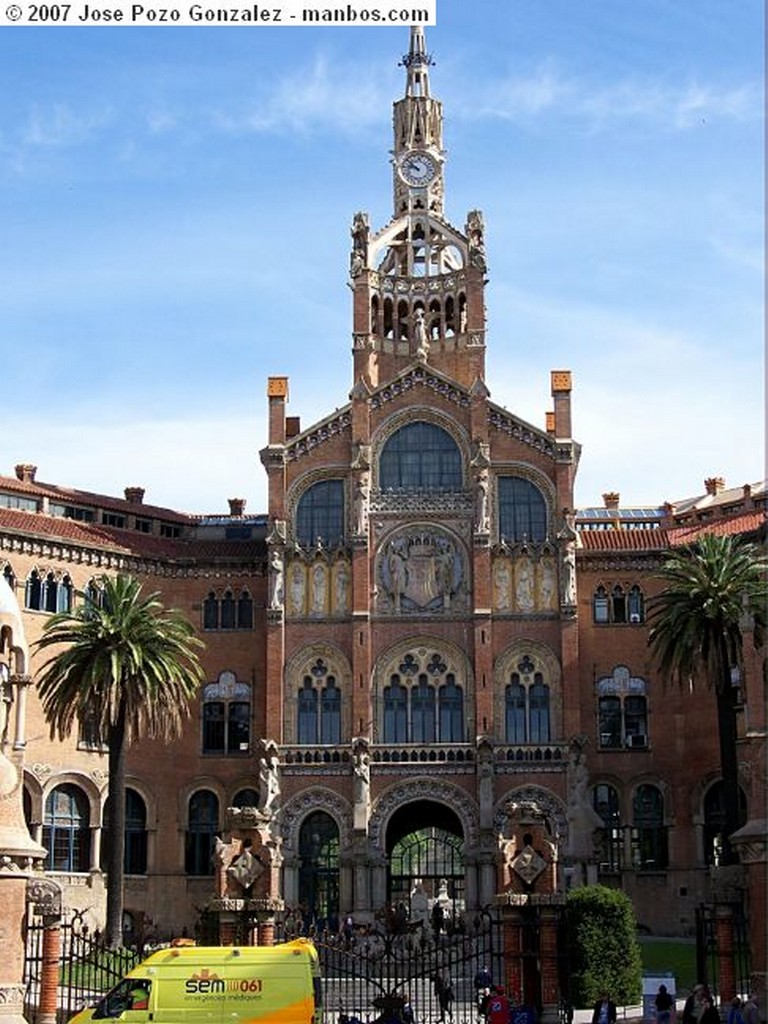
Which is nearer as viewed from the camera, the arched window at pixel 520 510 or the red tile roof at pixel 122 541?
the red tile roof at pixel 122 541

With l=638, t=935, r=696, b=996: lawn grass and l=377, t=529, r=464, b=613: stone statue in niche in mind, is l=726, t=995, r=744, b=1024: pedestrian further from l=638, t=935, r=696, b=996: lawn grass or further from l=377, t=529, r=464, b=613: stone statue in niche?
l=377, t=529, r=464, b=613: stone statue in niche

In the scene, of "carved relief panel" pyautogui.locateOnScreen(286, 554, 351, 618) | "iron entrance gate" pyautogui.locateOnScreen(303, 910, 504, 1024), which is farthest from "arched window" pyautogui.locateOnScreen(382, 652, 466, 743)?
"iron entrance gate" pyautogui.locateOnScreen(303, 910, 504, 1024)

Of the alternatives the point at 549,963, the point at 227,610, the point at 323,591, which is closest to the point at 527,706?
the point at 323,591

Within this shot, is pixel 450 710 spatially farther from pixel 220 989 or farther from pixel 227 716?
pixel 220 989

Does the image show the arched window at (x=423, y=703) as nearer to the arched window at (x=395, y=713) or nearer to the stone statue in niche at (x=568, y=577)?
the arched window at (x=395, y=713)

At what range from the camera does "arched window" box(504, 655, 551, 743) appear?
73500mm

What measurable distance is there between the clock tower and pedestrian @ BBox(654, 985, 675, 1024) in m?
42.2

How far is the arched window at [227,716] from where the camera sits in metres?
76.4

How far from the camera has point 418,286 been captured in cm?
8169

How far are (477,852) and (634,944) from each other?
24329 mm

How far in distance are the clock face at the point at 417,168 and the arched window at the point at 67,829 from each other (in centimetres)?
3512

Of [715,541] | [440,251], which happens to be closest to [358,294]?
[440,251]

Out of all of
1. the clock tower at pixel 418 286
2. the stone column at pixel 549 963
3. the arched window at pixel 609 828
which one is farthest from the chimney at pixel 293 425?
the stone column at pixel 549 963

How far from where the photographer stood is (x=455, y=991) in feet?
165
